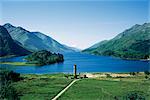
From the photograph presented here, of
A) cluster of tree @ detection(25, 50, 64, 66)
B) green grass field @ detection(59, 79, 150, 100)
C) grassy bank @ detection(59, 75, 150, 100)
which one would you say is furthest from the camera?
cluster of tree @ detection(25, 50, 64, 66)

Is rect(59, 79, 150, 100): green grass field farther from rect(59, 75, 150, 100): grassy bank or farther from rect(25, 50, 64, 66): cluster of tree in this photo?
rect(25, 50, 64, 66): cluster of tree

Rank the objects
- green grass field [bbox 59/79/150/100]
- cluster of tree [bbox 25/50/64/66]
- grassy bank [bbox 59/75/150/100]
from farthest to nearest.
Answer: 1. cluster of tree [bbox 25/50/64/66]
2. green grass field [bbox 59/79/150/100]
3. grassy bank [bbox 59/75/150/100]

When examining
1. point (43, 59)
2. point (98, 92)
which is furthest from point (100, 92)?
point (43, 59)

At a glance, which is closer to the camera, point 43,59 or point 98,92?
point 98,92

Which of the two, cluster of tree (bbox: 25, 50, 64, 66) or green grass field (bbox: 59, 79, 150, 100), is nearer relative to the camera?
green grass field (bbox: 59, 79, 150, 100)

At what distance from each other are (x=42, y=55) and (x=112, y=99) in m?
127

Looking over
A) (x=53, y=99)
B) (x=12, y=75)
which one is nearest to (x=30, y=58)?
(x=12, y=75)

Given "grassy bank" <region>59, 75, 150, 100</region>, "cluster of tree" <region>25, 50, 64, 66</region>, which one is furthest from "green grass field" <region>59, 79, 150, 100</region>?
"cluster of tree" <region>25, 50, 64, 66</region>

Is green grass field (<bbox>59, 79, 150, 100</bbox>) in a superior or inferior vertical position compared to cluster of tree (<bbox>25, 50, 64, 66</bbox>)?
inferior

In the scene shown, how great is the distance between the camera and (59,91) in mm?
51188

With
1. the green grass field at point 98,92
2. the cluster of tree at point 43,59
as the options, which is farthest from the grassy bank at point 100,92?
the cluster of tree at point 43,59

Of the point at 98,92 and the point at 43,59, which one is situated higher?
the point at 43,59

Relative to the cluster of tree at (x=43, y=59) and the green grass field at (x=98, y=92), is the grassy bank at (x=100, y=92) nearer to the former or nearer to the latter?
the green grass field at (x=98, y=92)

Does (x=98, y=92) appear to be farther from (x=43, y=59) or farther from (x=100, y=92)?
(x=43, y=59)
